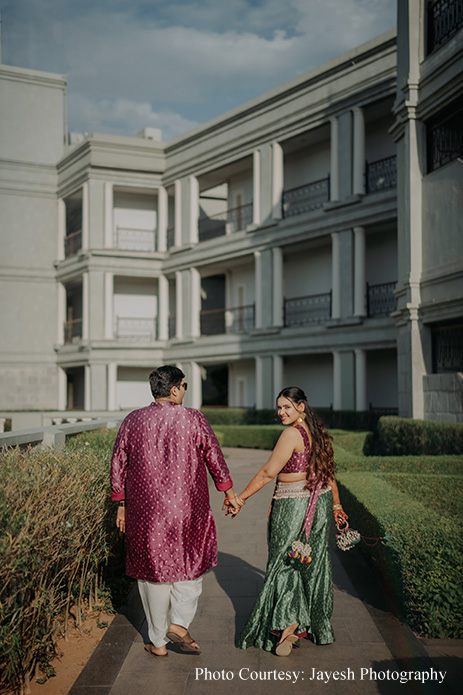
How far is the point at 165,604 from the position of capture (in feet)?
15.5

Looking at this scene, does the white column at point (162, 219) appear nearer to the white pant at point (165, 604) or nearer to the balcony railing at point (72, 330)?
the balcony railing at point (72, 330)

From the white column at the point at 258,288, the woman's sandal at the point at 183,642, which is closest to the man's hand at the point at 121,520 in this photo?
the woman's sandal at the point at 183,642

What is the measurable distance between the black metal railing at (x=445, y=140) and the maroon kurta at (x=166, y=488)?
1079 cm

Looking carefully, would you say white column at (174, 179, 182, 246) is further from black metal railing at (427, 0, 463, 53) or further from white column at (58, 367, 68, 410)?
black metal railing at (427, 0, 463, 53)

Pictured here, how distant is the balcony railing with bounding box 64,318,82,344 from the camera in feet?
106

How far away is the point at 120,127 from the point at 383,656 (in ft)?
112

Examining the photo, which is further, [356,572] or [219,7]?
[219,7]

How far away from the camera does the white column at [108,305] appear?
29672 millimetres

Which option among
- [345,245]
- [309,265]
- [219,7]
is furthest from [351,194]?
[219,7]

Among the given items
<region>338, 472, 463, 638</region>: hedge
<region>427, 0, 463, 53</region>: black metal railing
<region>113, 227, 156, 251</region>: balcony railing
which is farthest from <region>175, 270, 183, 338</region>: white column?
<region>338, 472, 463, 638</region>: hedge

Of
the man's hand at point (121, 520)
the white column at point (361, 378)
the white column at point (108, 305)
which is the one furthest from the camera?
the white column at point (108, 305)

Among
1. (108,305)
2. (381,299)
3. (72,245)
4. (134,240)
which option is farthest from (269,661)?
(72,245)

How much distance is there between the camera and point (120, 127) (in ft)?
115

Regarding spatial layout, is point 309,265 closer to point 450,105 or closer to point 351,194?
point 351,194
